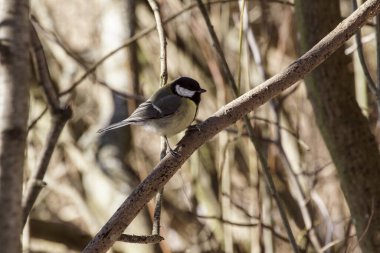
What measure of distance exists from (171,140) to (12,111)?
286cm

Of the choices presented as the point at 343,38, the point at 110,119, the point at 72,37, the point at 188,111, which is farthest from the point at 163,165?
the point at 72,37

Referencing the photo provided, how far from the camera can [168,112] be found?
1.92m

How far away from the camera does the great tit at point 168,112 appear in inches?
74.3

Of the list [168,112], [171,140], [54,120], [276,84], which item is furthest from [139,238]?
[171,140]

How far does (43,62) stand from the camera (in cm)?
158

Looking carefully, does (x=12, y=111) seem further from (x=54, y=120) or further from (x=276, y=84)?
(x=54, y=120)

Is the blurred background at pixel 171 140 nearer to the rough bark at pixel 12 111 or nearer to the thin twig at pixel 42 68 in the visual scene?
the thin twig at pixel 42 68

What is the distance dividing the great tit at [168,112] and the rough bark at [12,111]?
45.7 inches

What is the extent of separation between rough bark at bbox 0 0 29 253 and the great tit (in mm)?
1161

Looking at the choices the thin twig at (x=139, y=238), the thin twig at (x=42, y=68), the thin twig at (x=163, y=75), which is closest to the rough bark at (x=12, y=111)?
the thin twig at (x=139, y=238)

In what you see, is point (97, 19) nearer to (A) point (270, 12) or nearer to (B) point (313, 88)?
(A) point (270, 12)

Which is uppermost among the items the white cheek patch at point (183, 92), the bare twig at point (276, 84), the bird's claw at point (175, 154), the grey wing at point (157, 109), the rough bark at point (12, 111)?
the white cheek patch at point (183, 92)

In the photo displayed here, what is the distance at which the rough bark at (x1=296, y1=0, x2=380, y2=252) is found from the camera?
70.8 inches

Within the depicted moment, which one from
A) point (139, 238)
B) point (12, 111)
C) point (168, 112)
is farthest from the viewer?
point (168, 112)
